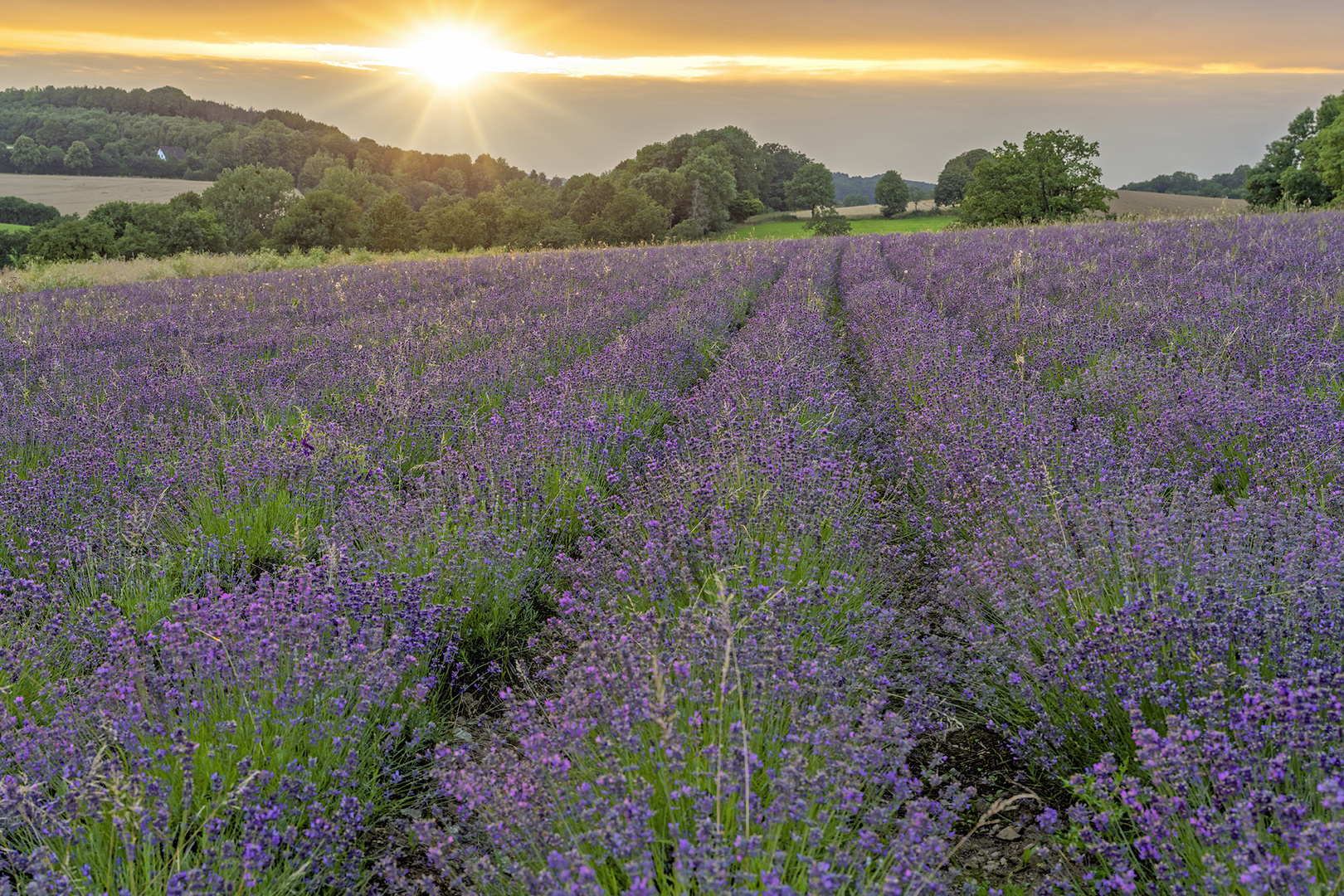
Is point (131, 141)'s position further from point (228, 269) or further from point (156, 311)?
point (156, 311)

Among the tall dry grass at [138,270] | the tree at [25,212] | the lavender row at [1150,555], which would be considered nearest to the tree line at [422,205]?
the tree at [25,212]

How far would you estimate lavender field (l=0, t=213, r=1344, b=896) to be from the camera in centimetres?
164

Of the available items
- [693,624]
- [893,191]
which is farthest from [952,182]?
[693,624]

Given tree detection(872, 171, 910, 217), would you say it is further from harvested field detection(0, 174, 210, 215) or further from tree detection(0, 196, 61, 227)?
tree detection(0, 196, 61, 227)

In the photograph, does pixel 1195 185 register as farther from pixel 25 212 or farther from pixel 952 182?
pixel 25 212

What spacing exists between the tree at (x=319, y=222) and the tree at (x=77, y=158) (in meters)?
29.3

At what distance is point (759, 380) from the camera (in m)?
5.33

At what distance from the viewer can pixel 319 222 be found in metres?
40.2

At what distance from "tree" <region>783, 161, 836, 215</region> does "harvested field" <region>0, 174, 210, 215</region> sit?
46042 millimetres

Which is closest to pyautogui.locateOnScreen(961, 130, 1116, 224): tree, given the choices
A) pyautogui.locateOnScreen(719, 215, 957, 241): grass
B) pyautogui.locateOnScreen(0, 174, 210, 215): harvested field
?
pyautogui.locateOnScreen(719, 215, 957, 241): grass

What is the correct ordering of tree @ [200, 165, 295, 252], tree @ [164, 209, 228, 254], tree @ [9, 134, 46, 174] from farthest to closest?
tree @ [9, 134, 46, 174] < tree @ [200, 165, 295, 252] < tree @ [164, 209, 228, 254]

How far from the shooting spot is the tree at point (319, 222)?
131 feet

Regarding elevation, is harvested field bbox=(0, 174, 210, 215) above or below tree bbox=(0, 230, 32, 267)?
above

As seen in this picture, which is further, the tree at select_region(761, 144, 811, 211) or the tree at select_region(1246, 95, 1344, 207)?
the tree at select_region(761, 144, 811, 211)
